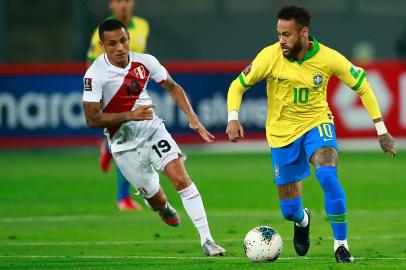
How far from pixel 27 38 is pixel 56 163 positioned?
21.3 feet

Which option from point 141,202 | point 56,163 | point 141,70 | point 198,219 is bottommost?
point 56,163

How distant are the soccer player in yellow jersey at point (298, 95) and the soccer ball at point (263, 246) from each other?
730 mm

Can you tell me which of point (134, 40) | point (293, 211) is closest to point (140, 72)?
point (293, 211)

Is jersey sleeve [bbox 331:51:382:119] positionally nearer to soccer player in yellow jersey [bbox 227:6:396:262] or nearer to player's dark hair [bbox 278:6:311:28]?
soccer player in yellow jersey [bbox 227:6:396:262]

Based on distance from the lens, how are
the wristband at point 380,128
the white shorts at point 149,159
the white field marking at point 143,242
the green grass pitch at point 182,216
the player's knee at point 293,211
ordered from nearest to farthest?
the wristband at point 380,128 → the green grass pitch at point 182,216 → the player's knee at point 293,211 → the white shorts at point 149,159 → the white field marking at point 143,242

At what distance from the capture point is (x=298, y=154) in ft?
36.4

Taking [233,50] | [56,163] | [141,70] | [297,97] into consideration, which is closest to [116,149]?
[141,70]

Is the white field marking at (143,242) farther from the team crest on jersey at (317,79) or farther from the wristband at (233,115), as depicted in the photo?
the team crest on jersey at (317,79)

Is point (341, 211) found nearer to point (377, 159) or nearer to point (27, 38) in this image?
point (377, 159)

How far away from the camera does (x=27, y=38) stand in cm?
2831

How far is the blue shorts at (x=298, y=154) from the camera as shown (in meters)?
10.8

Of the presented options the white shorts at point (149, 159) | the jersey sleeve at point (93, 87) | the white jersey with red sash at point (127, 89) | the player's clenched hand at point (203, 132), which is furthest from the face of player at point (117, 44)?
the player's clenched hand at point (203, 132)

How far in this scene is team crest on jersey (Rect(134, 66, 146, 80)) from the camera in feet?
38.6

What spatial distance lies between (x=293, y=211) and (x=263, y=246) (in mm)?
950
